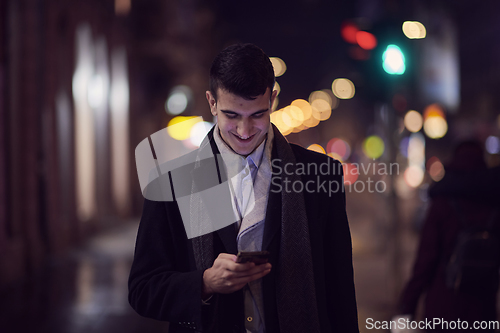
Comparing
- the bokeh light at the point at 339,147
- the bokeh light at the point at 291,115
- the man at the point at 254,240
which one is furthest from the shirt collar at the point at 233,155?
the bokeh light at the point at 339,147

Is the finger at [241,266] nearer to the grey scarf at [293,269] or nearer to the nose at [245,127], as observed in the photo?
the grey scarf at [293,269]

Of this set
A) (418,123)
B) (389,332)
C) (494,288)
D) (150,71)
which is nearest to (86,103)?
(150,71)

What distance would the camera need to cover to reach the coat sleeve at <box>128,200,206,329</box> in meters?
1.74

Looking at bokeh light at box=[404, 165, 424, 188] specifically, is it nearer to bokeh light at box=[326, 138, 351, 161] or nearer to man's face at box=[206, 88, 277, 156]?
man's face at box=[206, 88, 277, 156]

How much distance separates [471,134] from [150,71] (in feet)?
47.1

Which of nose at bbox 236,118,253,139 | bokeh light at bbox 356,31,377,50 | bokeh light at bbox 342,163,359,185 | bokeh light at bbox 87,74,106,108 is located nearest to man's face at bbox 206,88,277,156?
nose at bbox 236,118,253,139

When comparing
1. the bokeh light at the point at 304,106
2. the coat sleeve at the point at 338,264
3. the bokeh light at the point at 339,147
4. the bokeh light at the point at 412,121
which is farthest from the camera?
the bokeh light at the point at 339,147

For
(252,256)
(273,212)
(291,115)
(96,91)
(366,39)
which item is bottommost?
(252,256)

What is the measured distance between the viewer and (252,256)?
60.8 inches

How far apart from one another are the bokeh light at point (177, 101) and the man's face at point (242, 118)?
62.5 feet

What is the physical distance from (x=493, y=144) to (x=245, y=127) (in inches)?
850

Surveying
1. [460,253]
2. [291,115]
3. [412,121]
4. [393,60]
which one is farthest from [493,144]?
[291,115]

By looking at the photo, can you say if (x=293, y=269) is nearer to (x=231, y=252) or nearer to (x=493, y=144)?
(x=231, y=252)

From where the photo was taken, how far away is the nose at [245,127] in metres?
1.81
